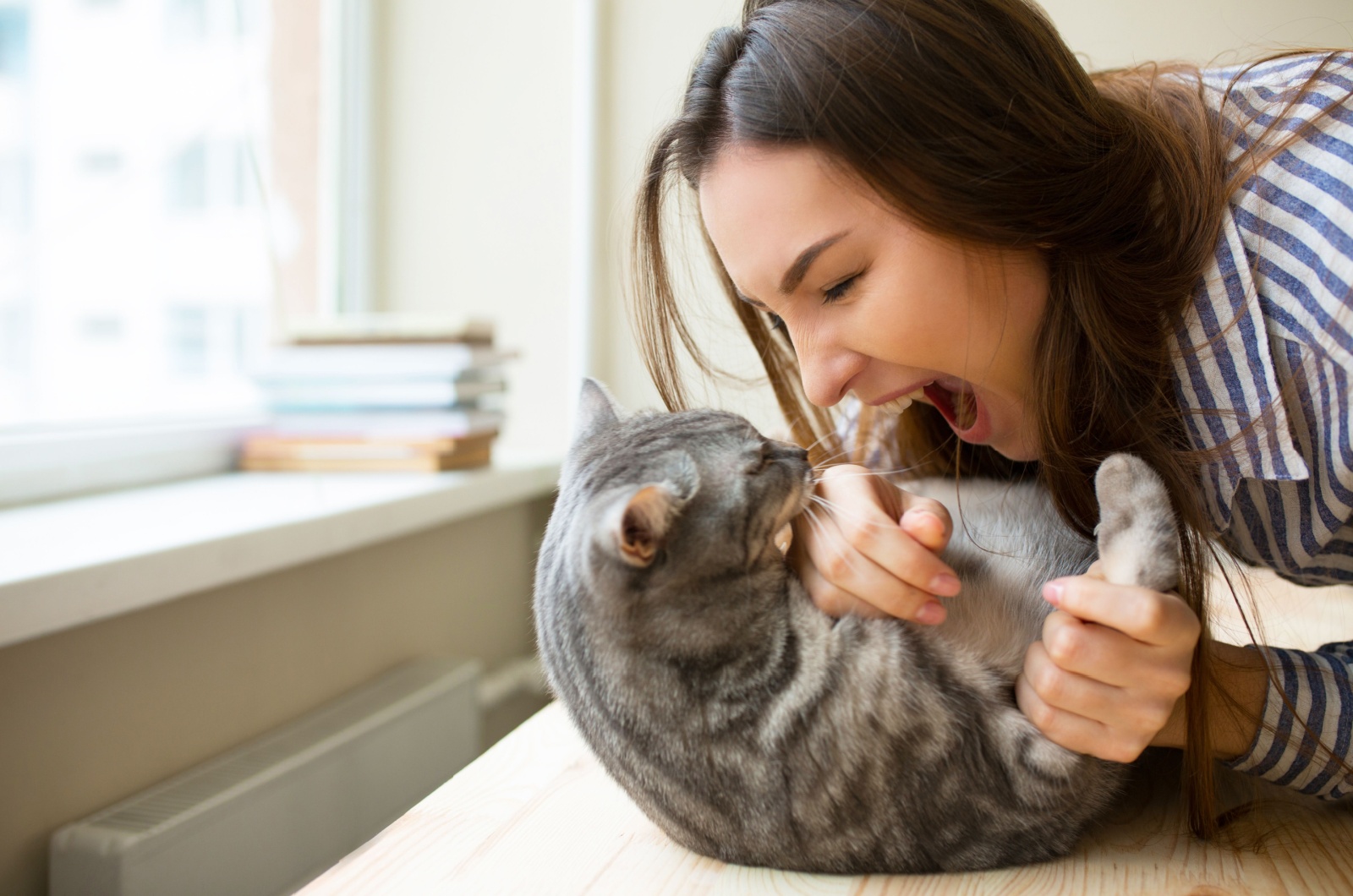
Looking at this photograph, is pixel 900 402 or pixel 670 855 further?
pixel 900 402

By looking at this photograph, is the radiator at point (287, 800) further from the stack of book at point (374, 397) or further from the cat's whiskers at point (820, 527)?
the cat's whiskers at point (820, 527)

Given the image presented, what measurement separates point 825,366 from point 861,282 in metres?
0.09

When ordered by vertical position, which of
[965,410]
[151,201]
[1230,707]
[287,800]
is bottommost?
[287,800]

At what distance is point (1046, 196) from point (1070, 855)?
0.55 m

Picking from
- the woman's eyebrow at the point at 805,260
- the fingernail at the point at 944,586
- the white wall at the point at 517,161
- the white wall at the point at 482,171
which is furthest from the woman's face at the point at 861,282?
the white wall at the point at 482,171

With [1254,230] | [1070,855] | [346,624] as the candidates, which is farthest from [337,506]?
[1254,230]

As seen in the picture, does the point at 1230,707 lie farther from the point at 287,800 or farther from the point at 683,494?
the point at 287,800

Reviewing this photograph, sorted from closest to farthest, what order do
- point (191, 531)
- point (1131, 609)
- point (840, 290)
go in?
point (1131, 609) < point (840, 290) < point (191, 531)

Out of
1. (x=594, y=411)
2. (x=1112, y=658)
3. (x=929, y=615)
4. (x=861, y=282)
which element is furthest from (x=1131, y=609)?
(x=594, y=411)

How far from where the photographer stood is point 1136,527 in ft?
2.51

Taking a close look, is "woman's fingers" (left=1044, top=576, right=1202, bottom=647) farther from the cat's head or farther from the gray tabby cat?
the cat's head

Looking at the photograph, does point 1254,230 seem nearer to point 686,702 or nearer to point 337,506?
point 686,702

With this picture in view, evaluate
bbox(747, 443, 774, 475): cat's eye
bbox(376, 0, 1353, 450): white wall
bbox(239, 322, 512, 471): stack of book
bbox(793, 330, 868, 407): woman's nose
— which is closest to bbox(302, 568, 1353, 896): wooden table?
bbox(747, 443, 774, 475): cat's eye

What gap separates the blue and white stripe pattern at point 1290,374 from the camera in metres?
0.84
